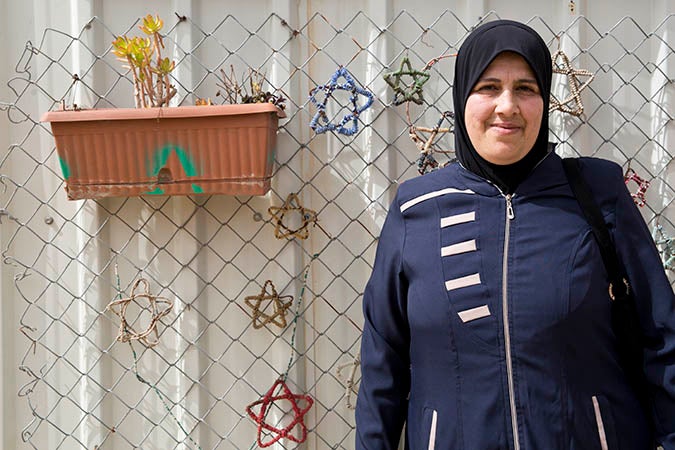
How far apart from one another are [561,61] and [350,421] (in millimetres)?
1249

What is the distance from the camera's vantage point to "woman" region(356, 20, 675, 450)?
152cm

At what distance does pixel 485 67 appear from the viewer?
156 centimetres

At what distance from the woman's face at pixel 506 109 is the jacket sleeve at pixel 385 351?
0.30 m

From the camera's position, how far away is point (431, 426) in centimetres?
161

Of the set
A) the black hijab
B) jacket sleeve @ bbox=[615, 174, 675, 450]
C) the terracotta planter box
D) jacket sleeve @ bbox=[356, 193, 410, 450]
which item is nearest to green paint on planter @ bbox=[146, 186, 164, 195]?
the terracotta planter box

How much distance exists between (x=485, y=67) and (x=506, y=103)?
9cm

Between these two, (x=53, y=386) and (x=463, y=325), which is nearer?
(x=463, y=325)

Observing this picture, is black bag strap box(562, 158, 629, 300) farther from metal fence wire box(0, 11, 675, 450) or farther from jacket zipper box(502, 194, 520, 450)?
metal fence wire box(0, 11, 675, 450)

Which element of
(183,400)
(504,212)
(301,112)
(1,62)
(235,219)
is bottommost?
(183,400)

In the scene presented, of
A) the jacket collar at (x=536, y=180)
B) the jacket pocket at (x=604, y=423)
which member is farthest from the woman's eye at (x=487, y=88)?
the jacket pocket at (x=604, y=423)

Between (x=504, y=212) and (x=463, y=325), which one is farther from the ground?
(x=504, y=212)

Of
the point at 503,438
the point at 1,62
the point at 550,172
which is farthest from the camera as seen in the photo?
the point at 1,62

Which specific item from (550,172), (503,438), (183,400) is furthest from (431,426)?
(183,400)

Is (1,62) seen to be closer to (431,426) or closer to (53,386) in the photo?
(53,386)
